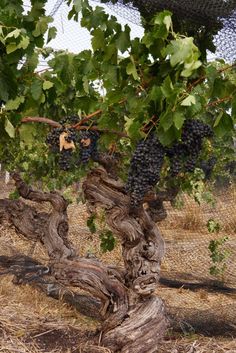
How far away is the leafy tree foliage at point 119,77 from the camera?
2320 mm

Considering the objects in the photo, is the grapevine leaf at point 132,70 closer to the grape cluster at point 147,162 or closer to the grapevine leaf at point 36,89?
the grape cluster at point 147,162

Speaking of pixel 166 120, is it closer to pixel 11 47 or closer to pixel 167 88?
pixel 167 88

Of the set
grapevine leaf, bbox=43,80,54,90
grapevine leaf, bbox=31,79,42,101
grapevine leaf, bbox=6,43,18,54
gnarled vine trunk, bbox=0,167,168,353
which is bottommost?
gnarled vine trunk, bbox=0,167,168,353

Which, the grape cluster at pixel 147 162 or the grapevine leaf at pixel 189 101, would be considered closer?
the grapevine leaf at pixel 189 101

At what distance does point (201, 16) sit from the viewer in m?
2.81

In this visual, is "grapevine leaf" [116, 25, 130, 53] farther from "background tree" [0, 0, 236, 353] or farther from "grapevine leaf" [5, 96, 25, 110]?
"grapevine leaf" [5, 96, 25, 110]

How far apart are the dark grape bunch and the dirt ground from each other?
136 centimetres

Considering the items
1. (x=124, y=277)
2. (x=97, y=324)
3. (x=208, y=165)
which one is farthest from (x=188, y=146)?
(x=208, y=165)

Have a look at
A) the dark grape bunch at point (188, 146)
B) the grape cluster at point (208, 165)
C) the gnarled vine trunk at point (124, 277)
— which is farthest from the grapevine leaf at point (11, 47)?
the grape cluster at point (208, 165)

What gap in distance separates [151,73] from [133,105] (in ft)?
0.67

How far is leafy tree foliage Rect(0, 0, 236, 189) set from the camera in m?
2.32

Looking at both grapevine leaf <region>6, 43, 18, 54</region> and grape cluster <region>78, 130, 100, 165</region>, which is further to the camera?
grape cluster <region>78, 130, 100, 165</region>

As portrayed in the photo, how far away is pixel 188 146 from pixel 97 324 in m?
2.16

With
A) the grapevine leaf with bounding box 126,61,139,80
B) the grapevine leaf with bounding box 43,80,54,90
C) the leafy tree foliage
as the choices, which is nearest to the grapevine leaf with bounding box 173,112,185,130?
the leafy tree foliage
